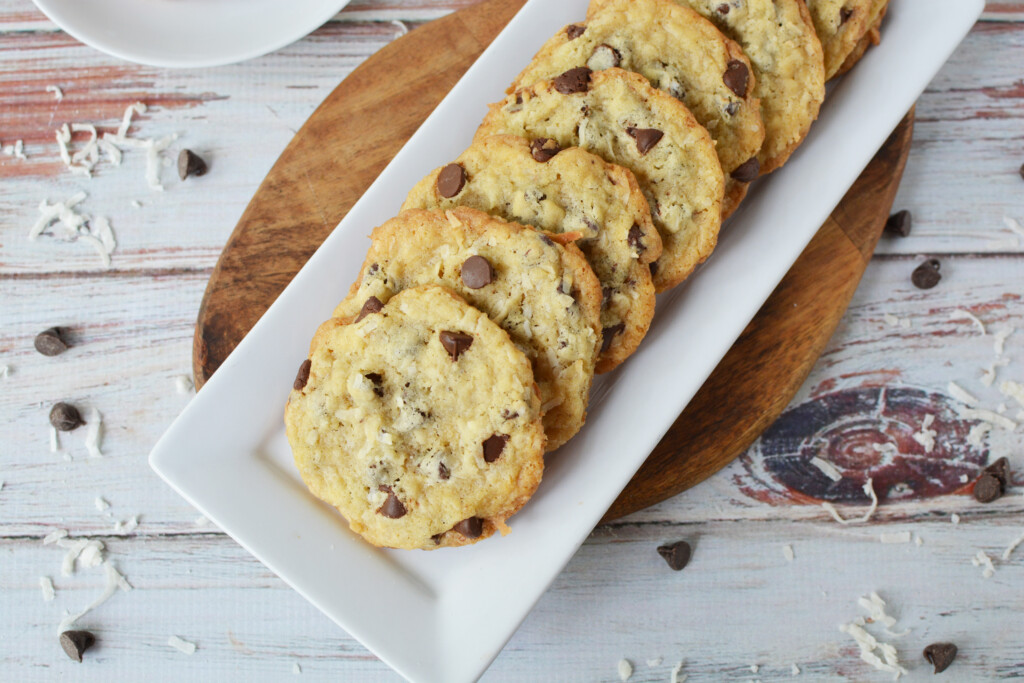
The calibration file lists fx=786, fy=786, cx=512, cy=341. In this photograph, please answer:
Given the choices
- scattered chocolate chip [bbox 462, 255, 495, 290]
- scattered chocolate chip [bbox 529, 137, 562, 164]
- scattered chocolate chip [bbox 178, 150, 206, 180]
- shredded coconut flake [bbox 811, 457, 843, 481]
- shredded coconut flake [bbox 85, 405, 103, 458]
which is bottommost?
shredded coconut flake [bbox 85, 405, 103, 458]

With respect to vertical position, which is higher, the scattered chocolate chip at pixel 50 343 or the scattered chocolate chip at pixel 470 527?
the scattered chocolate chip at pixel 470 527

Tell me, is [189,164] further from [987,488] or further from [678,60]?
[987,488]

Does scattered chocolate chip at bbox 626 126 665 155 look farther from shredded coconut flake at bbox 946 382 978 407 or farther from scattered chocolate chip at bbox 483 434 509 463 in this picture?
shredded coconut flake at bbox 946 382 978 407

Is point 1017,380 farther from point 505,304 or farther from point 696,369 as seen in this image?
point 505,304

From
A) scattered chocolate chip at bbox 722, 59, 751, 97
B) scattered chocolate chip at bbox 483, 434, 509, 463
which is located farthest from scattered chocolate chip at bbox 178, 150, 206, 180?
scattered chocolate chip at bbox 722, 59, 751, 97

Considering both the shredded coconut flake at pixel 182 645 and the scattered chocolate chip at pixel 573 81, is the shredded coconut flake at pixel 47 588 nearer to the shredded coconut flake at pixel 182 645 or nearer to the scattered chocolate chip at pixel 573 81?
the shredded coconut flake at pixel 182 645

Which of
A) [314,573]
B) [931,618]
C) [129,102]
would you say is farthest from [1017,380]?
[129,102]

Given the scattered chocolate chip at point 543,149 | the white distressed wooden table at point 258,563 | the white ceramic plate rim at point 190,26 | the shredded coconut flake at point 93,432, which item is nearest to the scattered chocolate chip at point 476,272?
the scattered chocolate chip at point 543,149
